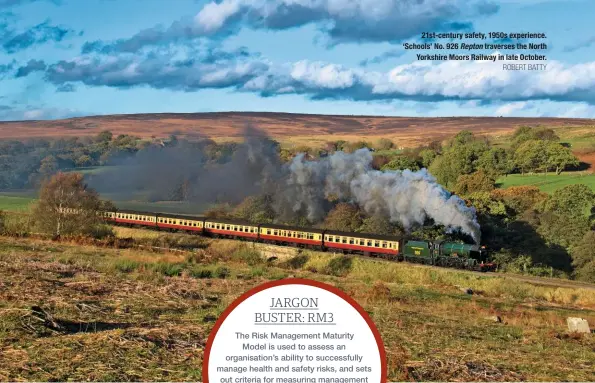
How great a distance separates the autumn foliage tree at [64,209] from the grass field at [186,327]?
→ 74.3 feet

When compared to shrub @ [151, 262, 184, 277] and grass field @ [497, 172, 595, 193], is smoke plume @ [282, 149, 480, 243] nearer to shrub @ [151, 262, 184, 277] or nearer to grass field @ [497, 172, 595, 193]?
shrub @ [151, 262, 184, 277]

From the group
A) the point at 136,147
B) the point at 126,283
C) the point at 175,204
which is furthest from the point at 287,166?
the point at 136,147

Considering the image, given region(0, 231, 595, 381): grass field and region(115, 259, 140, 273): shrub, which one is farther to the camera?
region(115, 259, 140, 273): shrub

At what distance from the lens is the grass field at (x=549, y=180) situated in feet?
350

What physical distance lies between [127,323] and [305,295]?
1267 cm

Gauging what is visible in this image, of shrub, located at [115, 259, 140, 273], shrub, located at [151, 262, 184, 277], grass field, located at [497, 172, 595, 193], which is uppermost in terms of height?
grass field, located at [497, 172, 595, 193]

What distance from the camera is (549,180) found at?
113 m

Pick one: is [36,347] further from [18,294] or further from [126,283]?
[126,283]

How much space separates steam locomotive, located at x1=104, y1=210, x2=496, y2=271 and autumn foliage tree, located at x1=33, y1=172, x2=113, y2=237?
12.8 m

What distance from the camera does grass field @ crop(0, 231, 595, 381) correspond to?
47.1 feet

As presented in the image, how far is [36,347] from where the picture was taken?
15.0 metres

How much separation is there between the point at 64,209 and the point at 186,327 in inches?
1944

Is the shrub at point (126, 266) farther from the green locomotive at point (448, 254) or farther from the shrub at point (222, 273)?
the green locomotive at point (448, 254)

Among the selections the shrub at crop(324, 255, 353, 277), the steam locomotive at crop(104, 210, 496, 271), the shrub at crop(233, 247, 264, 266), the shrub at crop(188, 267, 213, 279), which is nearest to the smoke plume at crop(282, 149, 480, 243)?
the steam locomotive at crop(104, 210, 496, 271)
